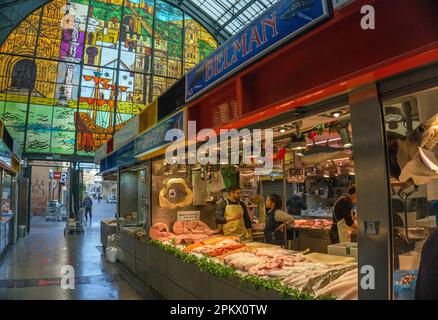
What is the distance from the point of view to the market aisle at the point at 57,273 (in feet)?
20.0

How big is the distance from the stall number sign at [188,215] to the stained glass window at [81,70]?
12.1 m

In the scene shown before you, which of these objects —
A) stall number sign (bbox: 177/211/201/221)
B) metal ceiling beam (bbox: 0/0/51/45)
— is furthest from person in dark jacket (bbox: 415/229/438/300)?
metal ceiling beam (bbox: 0/0/51/45)

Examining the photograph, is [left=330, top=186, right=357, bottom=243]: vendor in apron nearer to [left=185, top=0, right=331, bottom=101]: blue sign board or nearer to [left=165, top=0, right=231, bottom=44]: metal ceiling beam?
[left=185, top=0, right=331, bottom=101]: blue sign board

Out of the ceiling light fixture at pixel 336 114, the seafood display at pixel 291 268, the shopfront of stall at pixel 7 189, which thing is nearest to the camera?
the seafood display at pixel 291 268

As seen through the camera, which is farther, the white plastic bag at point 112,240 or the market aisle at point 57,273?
the white plastic bag at point 112,240

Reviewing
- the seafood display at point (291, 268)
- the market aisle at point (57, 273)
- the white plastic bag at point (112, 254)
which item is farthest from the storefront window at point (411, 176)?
the white plastic bag at point (112, 254)

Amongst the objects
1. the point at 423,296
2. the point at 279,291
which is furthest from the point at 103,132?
the point at 423,296

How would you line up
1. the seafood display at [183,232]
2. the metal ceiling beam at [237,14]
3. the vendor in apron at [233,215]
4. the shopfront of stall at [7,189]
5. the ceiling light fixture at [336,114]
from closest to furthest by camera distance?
the ceiling light fixture at [336,114]
the seafood display at [183,232]
the vendor in apron at [233,215]
the shopfront of stall at [7,189]
the metal ceiling beam at [237,14]

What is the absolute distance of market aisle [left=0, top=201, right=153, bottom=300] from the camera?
610cm

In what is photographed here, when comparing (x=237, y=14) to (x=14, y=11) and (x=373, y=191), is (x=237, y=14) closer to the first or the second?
(x=14, y=11)

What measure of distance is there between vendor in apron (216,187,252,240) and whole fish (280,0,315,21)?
4114 mm

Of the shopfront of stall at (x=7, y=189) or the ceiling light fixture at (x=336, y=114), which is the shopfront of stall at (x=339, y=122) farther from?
the shopfront of stall at (x=7, y=189)

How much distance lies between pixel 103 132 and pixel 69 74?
128 inches

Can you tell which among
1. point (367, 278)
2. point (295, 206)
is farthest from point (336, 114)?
point (295, 206)
